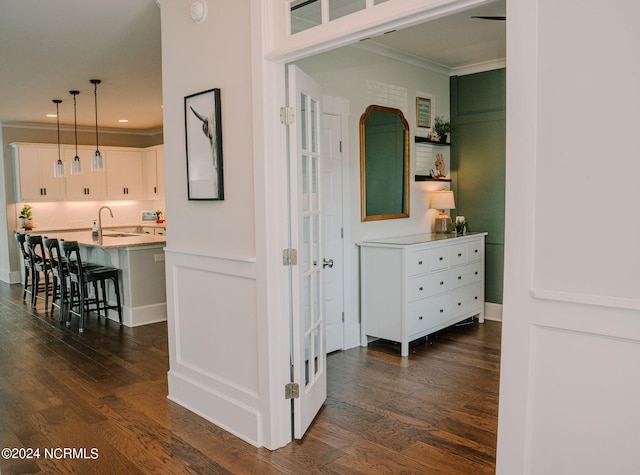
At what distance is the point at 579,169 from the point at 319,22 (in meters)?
1.46

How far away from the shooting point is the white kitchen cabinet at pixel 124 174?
9.82m

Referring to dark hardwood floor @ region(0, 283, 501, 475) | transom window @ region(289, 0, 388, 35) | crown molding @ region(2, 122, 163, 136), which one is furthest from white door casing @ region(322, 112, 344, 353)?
crown molding @ region(2, 122, 163, 136)

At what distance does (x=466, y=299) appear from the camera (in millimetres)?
5227

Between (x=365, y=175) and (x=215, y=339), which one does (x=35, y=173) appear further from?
(x=215, y=339)

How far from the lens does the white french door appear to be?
9.30ft

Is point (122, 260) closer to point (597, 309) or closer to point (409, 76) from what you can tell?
point (409, 76)

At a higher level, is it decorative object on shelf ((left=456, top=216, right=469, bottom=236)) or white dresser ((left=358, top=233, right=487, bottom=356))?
decorative object on shelf ((left=456, top=216, right=469, bottom=236))

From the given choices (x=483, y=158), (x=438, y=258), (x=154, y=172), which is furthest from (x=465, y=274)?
(x=154, y=172)

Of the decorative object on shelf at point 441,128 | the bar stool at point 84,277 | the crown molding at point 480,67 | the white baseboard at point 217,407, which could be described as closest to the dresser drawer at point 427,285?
the decorative object on shelf at point 441,128

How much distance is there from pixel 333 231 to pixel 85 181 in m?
6.79

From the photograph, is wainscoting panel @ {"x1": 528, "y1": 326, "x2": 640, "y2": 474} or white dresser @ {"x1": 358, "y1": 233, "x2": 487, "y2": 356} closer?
wainscoting panel @ {"x1": 528, "y1": 326, "x2": 640, "y2": 474}

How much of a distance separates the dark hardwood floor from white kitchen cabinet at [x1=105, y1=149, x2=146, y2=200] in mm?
5447

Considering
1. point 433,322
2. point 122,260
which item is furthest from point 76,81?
point 433,322

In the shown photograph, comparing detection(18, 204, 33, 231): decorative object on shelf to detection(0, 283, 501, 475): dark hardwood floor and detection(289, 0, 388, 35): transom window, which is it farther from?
detection(289, 0, 388, 35): transom window
